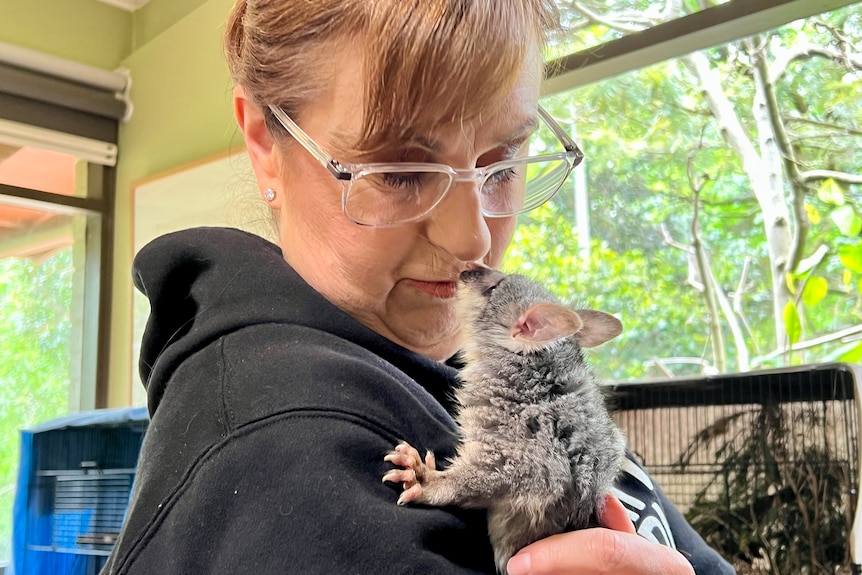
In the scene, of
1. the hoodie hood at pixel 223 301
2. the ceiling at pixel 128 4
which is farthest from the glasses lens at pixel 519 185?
the ceiling at pixel 128 4

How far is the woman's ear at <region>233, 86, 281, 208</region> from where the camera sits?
1.02 metres

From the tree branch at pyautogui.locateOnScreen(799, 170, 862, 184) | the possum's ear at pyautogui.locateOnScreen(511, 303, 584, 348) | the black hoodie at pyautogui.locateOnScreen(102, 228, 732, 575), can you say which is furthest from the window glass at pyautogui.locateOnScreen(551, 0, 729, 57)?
the black hoodie at pyautogui.locateOnScreen(102, 228, 732, 575)

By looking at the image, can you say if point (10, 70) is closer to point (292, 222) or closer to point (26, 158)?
point (26, 158)

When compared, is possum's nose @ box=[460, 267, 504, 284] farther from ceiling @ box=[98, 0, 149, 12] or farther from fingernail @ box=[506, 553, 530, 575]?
ceiling @ box=[98, 0, 149, 12]

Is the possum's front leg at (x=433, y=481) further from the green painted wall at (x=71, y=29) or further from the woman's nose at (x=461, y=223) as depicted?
the green painted wall at (x=71, y=29)

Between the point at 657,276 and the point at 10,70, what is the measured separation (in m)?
3.06

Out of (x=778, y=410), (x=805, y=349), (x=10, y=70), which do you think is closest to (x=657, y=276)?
(x=805, y=349)

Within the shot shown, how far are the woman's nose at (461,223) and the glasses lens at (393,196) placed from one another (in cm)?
2

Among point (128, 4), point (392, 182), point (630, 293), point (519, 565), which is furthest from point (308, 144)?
point (128, 4)

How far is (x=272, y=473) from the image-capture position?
66cm

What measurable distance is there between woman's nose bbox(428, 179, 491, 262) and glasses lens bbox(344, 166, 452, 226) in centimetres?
2

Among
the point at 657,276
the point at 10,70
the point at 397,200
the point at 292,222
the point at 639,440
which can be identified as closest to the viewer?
the point at 397,200

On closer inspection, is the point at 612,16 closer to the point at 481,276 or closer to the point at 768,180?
the point at 768,180

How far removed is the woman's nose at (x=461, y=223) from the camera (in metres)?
0.91
